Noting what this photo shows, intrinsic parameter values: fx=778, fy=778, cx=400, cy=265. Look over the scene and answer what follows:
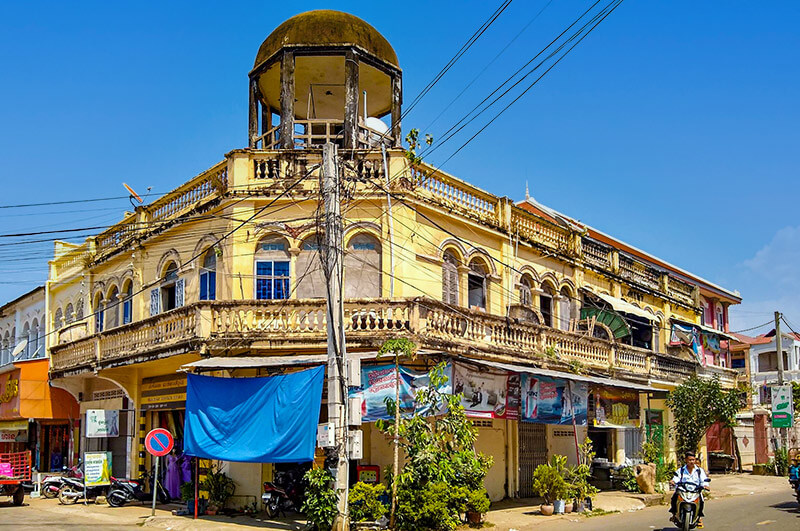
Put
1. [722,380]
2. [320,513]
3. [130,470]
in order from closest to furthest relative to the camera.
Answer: [320,513], [130,470], [722,380]

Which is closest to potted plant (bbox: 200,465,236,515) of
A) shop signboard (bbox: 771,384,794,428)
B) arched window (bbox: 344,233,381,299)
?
arched window (bbox: 344,233,381,299)

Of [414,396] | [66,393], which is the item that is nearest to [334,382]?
[414,396]

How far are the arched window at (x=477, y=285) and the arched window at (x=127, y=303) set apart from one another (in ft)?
32.0

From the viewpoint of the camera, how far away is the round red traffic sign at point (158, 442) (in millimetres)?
16578

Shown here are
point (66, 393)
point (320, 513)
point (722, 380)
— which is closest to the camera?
point (320, 513)

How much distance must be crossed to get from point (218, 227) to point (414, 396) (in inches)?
265

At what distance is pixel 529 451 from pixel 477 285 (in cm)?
483

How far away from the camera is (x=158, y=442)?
16.7 meters

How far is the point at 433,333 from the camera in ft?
53.4

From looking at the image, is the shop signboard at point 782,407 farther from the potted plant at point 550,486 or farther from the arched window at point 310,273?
the arched window at point 310,273

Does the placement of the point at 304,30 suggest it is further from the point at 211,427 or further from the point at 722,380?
the point at 722,380

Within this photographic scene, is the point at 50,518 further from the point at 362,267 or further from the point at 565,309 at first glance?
the point at 565,309

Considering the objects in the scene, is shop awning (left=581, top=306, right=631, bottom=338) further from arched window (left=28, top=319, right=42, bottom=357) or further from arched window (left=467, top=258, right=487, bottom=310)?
arched window (left=28, top=319, right=42, bottom=357)

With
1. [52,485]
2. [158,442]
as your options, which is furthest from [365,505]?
[52,485]
